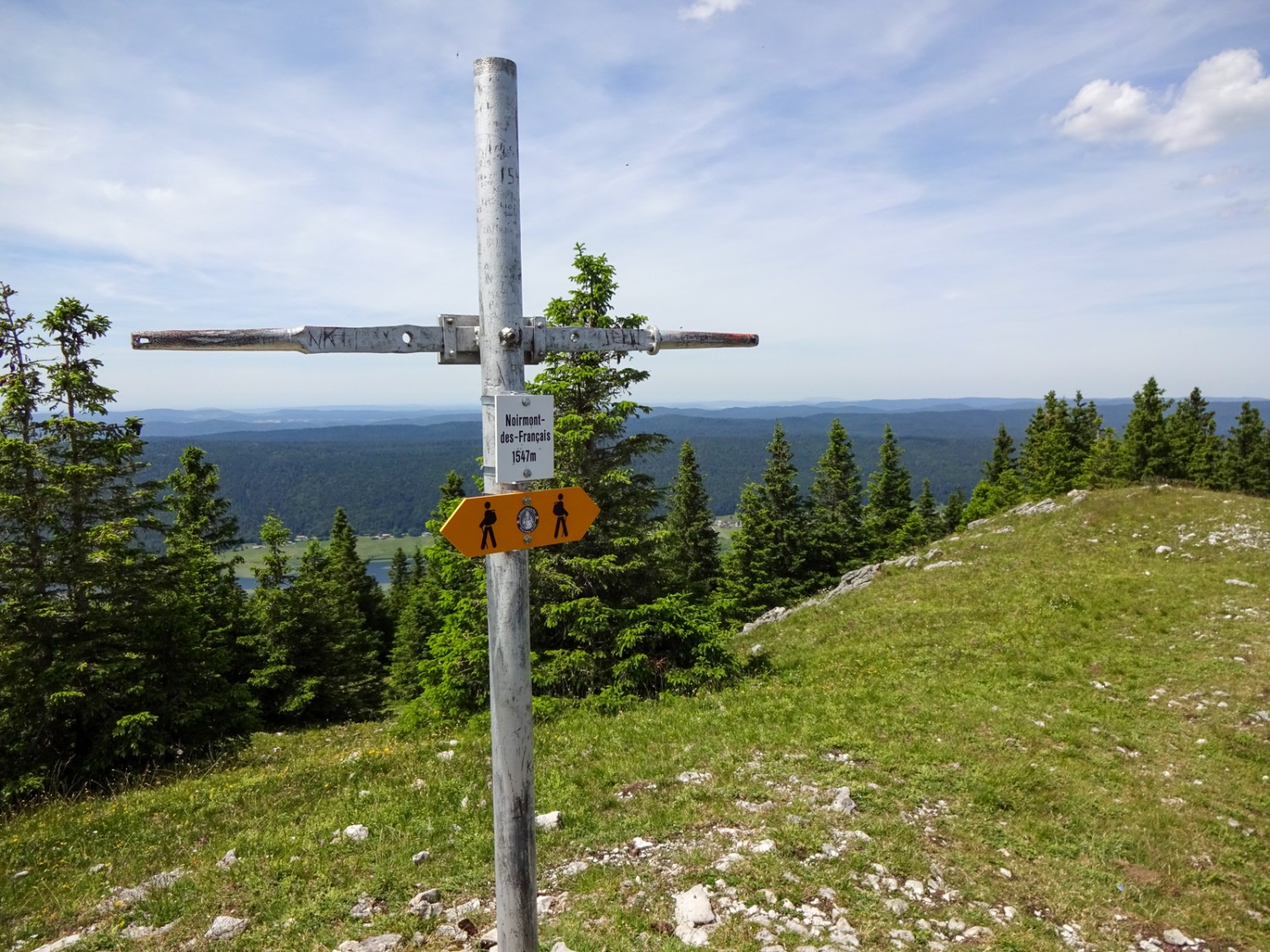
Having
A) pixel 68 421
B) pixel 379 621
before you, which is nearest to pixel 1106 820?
pixel 68 421

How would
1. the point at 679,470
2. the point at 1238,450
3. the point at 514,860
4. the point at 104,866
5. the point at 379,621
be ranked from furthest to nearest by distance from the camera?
the point at 1238,450 < the point at 379,621 < the point at 679,470 < the point at 104,866 < the point at 514,860

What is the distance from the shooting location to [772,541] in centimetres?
3994

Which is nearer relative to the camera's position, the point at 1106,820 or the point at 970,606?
the point at 1106,820

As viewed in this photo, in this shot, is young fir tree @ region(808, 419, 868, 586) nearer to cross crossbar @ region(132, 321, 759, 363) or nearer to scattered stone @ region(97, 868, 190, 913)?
scattered stone @ region(97, 868, 190, 913)

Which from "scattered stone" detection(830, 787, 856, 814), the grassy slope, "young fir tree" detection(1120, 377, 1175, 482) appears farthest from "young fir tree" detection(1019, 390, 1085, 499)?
"scattered stone" detection(830, 787, 856, 814)

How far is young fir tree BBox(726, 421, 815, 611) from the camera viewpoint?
38.7 metres

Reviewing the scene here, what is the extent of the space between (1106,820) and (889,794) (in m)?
2.37

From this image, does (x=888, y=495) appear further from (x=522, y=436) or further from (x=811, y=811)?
(x=522, y=436)

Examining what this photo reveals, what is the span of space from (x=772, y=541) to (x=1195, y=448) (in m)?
40.4

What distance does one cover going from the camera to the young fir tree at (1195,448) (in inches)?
1989

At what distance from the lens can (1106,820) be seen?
7465mm

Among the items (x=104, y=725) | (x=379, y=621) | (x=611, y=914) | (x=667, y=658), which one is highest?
(x=611, y=914)

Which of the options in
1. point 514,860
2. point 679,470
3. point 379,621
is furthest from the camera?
point 379,621

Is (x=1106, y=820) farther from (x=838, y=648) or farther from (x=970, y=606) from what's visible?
(x=970, y=606)
